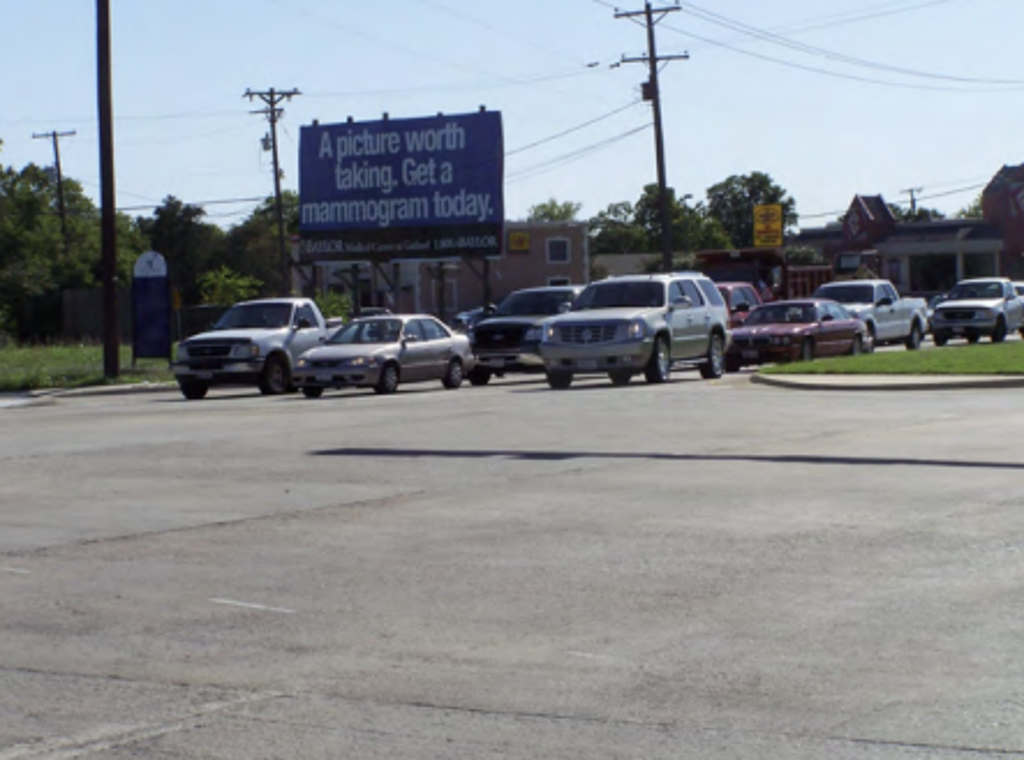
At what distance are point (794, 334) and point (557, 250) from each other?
61796 mm

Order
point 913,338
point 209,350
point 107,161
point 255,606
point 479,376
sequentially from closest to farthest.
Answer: point 255,606, point 209,350, point 479,376, point 107,161, point 913,338

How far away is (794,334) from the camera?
110 ft

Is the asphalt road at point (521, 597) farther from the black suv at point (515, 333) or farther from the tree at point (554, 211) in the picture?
the tree at point (554, 211)

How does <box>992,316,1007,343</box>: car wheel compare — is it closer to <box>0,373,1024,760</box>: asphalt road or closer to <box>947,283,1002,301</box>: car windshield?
<box>947,283,1002,301</box>: car windshield

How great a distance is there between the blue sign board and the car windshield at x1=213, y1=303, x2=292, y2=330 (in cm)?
874

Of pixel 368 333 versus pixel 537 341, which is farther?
pixel 537 341

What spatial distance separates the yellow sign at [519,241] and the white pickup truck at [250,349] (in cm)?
5999

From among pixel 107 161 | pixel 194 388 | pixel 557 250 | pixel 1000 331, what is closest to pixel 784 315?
pixel 1000 331

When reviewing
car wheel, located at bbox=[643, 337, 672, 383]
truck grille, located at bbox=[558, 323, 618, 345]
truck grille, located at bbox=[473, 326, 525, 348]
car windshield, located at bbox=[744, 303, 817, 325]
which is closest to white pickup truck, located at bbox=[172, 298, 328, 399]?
truck grille, located at bbox=[473, 326, 525, 348]

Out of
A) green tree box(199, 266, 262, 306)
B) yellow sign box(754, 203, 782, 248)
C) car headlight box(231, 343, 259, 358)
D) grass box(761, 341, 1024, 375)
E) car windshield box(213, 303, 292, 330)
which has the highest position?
yellow sign box(754, 203, 782, 248)

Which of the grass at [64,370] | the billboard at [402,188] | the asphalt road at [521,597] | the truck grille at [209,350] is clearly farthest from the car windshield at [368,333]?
the billboard at [402,188]

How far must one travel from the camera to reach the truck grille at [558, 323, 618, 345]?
27.8 meters

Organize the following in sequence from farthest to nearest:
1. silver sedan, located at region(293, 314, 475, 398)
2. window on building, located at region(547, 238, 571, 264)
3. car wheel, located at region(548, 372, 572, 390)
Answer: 1. window on building, located at region(547, 238, 571, 264)
2. silver sedan, located at region(293, 314, 475, 398)
3. car wheel, located at region(548, 372, 572, 390)

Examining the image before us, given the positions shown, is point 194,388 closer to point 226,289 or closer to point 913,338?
point 913,338
